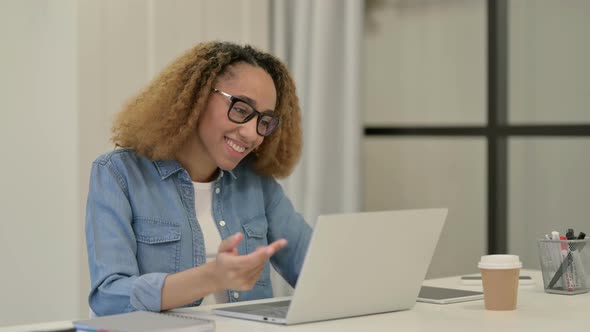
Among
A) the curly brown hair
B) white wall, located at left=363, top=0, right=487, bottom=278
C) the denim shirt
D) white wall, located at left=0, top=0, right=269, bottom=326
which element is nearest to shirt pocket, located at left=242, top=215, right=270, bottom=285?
the denim shirt

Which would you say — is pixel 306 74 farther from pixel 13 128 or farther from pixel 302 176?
pixel 13 128

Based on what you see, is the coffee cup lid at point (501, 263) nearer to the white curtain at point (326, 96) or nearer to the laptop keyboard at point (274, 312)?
the laptop keyboard at point (274, 312)

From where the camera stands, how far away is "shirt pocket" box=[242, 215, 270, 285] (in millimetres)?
2219

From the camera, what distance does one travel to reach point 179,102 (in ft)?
6.97

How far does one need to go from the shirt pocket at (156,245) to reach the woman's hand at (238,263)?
0.45 metres

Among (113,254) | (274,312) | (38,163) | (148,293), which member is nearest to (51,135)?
(38,163)

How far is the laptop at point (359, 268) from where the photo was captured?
1532 mm

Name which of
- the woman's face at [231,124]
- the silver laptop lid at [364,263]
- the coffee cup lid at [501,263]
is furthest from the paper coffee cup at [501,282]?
the woman's face at [231,124]

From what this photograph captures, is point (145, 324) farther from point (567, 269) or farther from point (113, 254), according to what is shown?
point (567, 269)

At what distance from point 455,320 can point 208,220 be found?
2.41 feet

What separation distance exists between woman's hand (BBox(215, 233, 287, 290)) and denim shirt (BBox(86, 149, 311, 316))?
0.19 meters

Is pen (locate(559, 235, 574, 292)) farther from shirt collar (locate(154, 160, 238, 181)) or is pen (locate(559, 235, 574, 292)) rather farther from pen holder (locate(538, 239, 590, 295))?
shirt collar (locate(154, 160, 238, 181))

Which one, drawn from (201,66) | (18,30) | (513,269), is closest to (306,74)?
(18,30)

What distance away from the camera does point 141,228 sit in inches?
79.4
